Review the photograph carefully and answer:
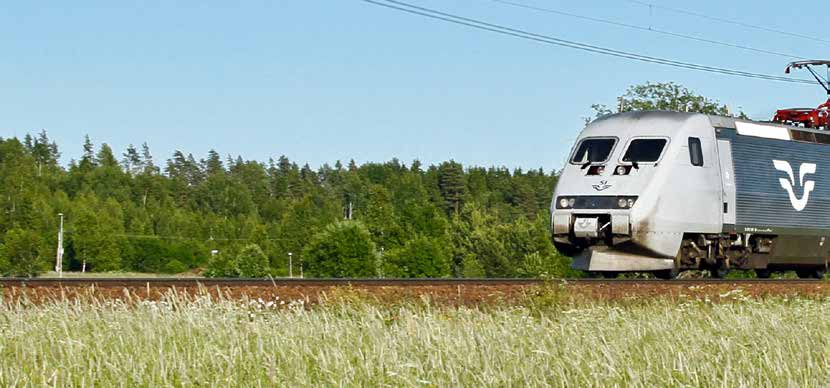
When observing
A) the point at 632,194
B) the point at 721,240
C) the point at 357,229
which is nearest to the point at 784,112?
the point at 721,240

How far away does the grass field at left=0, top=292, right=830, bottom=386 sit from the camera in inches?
316

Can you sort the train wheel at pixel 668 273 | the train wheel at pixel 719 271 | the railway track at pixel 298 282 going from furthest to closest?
the train wheel at pixel 719 271
the train wheel at pixel 668 273
the railway track at pixel 298 282

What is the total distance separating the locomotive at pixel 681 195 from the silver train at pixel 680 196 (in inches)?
0.8

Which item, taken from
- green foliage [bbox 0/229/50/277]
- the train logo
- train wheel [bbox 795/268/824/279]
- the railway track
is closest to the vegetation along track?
the railway track

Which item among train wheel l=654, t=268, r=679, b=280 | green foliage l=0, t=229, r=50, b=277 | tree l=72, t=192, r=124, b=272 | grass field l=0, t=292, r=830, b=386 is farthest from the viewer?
tree l=72, t=192, r=124, b=272

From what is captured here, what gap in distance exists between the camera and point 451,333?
33.6 feet

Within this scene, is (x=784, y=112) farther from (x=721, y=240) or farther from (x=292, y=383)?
(x=292, y=383)

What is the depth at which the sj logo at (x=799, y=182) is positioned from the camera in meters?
26.0

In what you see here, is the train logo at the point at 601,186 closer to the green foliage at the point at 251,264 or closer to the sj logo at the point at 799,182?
the sj logo at the point at 799,182

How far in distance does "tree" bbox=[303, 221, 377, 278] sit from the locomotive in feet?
218

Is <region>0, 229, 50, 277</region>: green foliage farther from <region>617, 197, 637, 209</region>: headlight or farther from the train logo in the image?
<region>617, 197, 637, 209</region>: headlight

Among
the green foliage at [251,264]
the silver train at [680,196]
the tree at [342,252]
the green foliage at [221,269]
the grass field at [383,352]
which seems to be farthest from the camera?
the green foliage at [221,269]

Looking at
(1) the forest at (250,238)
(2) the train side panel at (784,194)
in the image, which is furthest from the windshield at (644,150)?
(1) the forest at (250,238)

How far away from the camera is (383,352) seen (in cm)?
884
